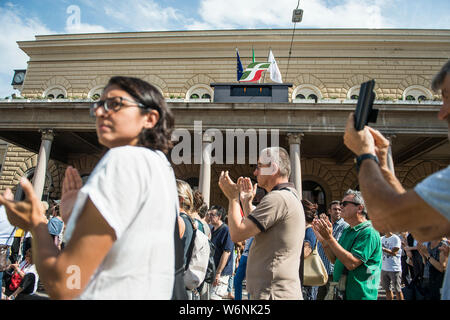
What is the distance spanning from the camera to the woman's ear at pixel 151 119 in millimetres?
1306

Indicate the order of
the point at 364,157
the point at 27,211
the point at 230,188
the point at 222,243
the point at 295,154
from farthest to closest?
the point at 295,154 → the point at 222,243 → the point at 230,188 → the point at 364,157 → the point at 27,211

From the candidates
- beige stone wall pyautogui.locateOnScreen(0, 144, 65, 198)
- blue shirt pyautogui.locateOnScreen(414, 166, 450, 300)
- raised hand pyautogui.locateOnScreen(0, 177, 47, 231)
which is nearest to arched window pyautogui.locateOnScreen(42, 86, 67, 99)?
beige stone wall pyautogui.locateOnScreen(0, 144, 65, 198)

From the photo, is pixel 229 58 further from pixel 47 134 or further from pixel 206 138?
pixel 47 134

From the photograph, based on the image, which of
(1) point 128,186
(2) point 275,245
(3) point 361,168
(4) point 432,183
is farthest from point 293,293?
(1) point 128,186

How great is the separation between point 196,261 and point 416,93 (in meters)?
19.5

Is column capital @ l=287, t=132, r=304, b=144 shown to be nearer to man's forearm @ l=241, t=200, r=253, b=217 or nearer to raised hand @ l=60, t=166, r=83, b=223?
man's forearm @ l=241, t=200, r=253, b=217

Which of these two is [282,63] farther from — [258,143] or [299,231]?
[299,231]

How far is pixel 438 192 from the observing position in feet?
3.59

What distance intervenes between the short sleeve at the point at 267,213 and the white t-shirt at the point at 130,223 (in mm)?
1171

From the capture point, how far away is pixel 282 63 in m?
18.9

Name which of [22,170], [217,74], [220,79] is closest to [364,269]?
[220,79]

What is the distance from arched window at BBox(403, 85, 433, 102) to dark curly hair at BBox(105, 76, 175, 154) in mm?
19946

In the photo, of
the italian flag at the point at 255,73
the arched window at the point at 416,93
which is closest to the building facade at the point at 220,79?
the arched window at the point at 416,93

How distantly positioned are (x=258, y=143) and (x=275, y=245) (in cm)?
1166
